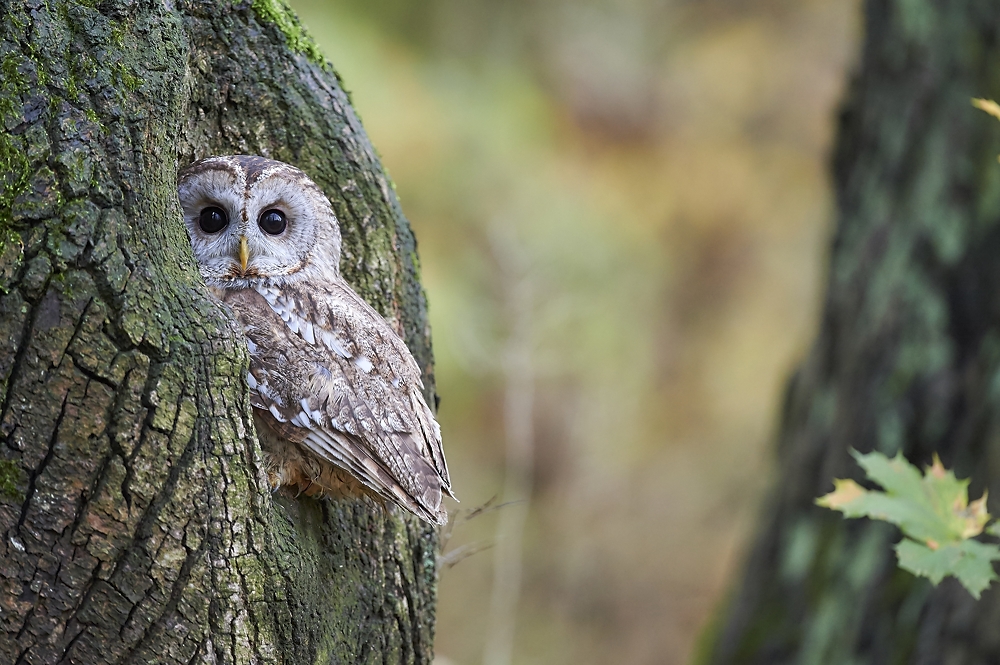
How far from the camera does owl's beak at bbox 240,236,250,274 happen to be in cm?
253

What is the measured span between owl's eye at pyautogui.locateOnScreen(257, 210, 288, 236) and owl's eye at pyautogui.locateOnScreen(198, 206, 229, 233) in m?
0.09

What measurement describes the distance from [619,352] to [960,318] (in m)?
6.60

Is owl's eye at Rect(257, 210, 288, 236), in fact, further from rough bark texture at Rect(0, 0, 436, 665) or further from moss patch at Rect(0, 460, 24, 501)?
moss patch at Rect(0, 460, 24, 501)

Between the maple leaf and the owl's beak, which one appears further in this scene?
the owl's beak

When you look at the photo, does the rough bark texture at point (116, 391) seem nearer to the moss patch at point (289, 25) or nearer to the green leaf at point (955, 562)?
the moss patch at point (289, 25)

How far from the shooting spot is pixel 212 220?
2.59 meters

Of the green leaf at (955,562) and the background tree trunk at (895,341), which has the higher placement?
the background tree trunk at (895,341)

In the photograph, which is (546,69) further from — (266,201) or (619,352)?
(266,201)

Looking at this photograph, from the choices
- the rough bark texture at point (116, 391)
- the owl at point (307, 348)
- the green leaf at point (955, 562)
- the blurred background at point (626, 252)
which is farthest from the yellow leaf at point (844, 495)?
the blurred background at point (626, 252)

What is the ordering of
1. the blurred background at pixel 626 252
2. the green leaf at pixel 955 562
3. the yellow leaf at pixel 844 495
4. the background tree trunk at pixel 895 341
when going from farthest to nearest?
the blurred background at pixel 626 252
the background tree trunk at pixel 895 341
the yellow leaf at pixel 844 495
the green leaf at pixel 955 562

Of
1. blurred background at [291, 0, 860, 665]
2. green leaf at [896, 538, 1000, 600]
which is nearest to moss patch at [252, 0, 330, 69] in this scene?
green leaf at [896, 538, 1000, 600]

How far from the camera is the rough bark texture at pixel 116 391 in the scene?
5.58ft

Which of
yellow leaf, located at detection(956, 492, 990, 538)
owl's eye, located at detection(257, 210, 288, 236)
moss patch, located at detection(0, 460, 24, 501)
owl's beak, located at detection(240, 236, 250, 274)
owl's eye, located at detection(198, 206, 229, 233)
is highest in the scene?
owl's eye, located at detection(257, 210, 288, 236)

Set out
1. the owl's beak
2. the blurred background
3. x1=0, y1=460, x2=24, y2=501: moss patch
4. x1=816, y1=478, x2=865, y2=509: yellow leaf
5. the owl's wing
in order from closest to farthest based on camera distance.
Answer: x1=0, y1=460, x2=24, y2=501: moss patch < the owl's wing < x1=816, y1=478, x2=865, y2=509: yellow leaf < the owl's beak < the blurred background
